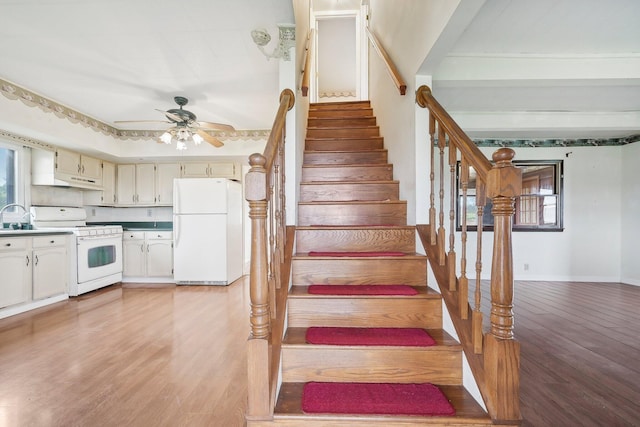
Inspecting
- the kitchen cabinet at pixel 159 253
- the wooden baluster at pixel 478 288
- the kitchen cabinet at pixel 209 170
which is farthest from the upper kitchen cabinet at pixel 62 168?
the wooden baluster at pixel 478 288

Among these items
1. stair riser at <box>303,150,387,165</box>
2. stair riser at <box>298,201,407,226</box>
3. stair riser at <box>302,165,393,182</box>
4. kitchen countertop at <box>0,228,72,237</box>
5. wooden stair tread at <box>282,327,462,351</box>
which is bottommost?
wooden stair tread at <box>282,327,462,351</box>

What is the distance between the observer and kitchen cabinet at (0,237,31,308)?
2.90 meters

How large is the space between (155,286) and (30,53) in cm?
310

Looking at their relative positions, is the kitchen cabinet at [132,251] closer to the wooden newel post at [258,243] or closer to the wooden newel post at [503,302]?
the wooden newel post at [258,243]

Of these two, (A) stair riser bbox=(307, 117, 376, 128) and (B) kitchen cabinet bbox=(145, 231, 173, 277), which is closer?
(A) stair riser bbox=(307, 117, 376, 128)

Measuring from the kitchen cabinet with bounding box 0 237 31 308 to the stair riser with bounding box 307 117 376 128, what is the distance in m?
3.46

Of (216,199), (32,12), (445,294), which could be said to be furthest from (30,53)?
(445,294)

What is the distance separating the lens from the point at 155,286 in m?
Answer: 4.31

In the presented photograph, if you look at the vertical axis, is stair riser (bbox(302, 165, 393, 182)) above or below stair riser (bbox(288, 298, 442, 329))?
above

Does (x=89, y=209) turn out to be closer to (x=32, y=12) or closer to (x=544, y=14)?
(x=32, y=12)

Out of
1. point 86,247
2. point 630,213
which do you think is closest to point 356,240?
point 86,247

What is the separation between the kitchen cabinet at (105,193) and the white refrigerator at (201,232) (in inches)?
55.1

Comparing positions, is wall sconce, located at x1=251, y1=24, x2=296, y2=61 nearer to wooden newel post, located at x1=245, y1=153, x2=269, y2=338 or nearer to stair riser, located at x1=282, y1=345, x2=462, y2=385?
wooden newel post, located at x1=245, y1=153, x2=269, y2=338

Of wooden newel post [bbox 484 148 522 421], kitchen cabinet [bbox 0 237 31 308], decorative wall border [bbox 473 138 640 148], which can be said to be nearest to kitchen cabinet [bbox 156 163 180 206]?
kitchen cabinet [bbox 0 237 31 308]
